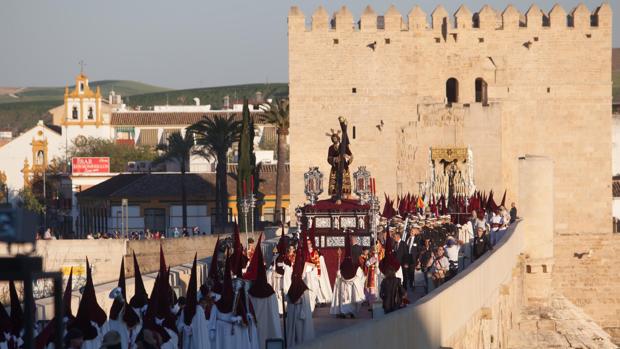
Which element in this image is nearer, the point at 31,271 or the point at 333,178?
the point at 31,271

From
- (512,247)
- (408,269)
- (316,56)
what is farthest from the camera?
(316,56)

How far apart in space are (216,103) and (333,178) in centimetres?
→ 15046

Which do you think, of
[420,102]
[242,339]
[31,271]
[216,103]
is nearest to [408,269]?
[242,339]

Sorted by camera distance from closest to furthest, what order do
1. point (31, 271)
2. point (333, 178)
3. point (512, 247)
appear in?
point (31, 271), point (333, 178), point (512, 247)

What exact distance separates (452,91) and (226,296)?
108 ft

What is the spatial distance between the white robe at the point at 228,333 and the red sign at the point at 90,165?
7201 centimetres

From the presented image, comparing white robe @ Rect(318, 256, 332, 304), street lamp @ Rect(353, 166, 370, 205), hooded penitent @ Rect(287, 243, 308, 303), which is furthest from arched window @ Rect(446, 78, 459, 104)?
hooded penitent @ Rect(287, 243, 308, 303)

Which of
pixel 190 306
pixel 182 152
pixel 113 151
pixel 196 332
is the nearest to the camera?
pixel 196 332

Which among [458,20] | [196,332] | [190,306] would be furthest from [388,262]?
[458,20]

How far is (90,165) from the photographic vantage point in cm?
8538

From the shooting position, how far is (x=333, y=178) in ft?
79.5

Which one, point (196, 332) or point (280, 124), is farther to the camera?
point (280, 124)

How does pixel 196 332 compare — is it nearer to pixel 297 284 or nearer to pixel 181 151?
pixel 297 284

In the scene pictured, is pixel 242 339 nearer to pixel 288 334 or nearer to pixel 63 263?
pixel 288 334
